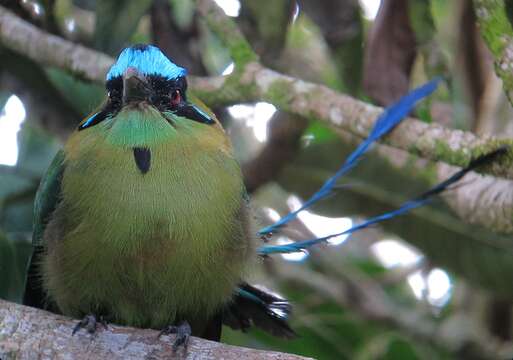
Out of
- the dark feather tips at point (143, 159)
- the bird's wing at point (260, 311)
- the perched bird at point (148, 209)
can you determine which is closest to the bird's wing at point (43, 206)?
the perched bird at point (148, 209)

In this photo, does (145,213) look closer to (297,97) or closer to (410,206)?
(297,97)

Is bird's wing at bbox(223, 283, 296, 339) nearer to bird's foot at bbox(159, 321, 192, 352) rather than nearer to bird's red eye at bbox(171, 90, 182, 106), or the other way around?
bird's foot at bbox(159, 321, 192, 352)

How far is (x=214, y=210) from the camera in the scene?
3.39 meters

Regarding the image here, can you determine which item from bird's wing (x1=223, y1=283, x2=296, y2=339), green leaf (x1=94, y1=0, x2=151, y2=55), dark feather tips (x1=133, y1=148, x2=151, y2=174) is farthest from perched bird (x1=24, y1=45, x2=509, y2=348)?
green leaf (x1=94, y1=0, x2=151, y2=55)

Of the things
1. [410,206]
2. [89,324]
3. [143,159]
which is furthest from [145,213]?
[410,206]

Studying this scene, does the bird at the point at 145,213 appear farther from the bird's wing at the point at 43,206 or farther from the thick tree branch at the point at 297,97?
the thick tree branch at the point at 297,97

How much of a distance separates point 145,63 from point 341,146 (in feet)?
6.02

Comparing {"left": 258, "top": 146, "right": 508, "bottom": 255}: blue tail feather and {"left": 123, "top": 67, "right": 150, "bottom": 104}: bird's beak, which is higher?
{"left": 123, "top": 67, "right": 150, "bottom": 104}: bird's beak

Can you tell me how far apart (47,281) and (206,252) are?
606 millimetres

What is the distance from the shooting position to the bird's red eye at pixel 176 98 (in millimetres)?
3508

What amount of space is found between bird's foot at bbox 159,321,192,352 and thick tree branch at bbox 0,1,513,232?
0.94 meters

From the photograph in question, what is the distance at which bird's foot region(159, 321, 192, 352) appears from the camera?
3154 millimetres

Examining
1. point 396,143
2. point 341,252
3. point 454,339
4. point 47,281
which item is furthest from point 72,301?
point 341,252

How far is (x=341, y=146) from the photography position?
16.5 feet
